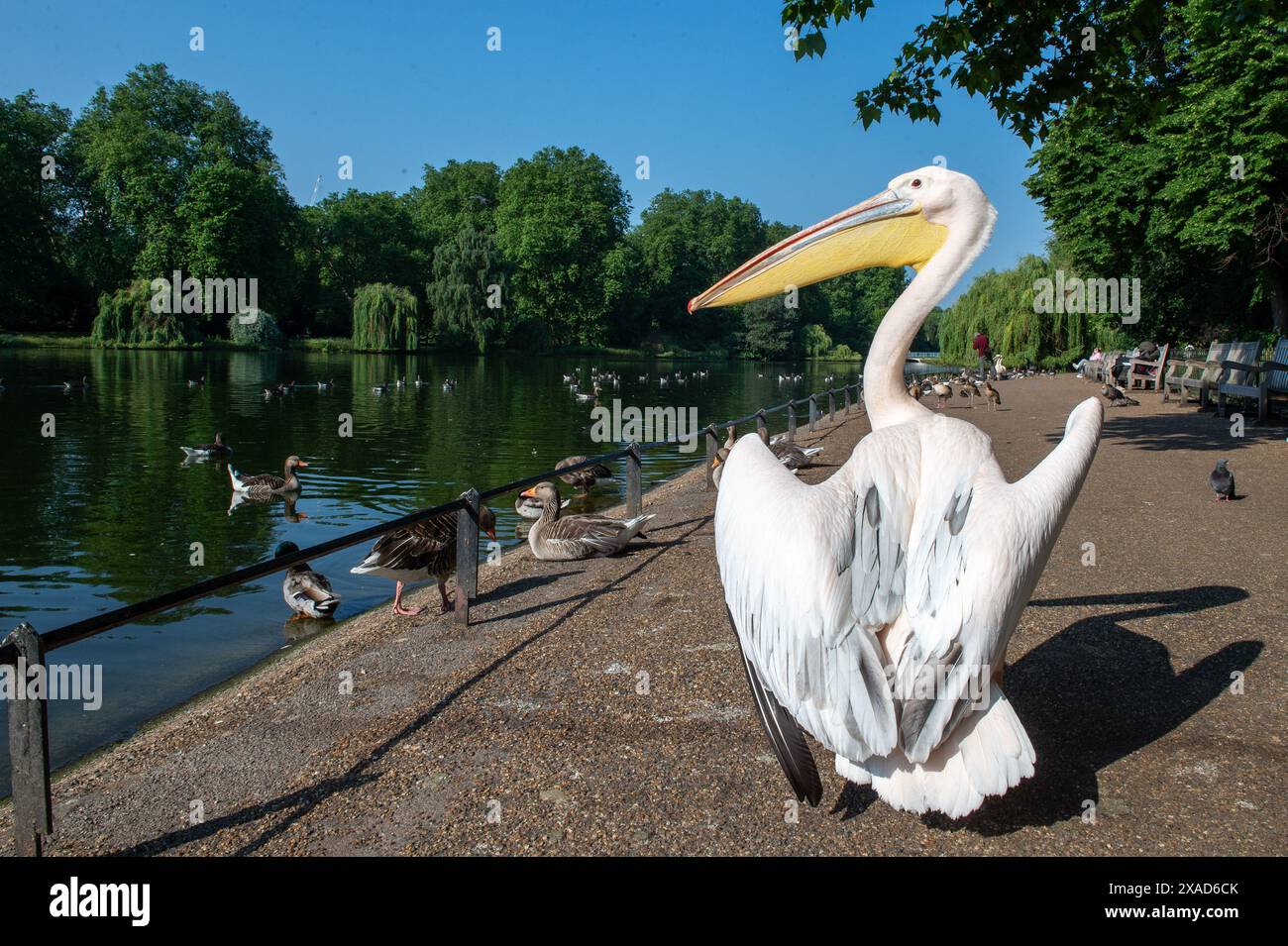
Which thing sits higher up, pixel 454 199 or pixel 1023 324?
pixel 454 199

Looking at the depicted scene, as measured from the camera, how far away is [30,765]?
3.04 metres

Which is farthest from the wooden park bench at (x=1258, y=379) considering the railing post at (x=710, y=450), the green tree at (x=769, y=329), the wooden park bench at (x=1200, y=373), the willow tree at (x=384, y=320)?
the green tree at (x=769, y=329)

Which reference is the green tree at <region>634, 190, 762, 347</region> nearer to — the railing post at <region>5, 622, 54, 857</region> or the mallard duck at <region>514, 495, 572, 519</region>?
the mallard duck at <region>514, 495, 572, 519</region>

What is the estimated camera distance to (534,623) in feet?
19.5

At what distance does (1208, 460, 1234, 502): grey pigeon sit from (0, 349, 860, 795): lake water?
7.83 meters

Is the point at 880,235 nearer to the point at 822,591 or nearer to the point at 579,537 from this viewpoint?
the point at 822,591

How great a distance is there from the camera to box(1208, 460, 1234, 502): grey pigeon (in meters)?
9.17

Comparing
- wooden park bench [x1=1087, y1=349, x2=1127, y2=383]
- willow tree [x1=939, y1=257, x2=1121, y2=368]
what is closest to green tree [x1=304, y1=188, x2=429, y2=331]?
willow tree [x1=939, y1=257, x2=1121, y2=368]

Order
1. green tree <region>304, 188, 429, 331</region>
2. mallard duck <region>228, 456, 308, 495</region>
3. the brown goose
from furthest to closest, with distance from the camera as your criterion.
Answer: green tree <region>304, 188, 429, 331</region>, mallard duck <region>228, 456, 308, 495</region>, the brown goose

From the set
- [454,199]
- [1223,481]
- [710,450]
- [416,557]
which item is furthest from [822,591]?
[454,199]

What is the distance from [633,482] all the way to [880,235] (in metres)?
5.74

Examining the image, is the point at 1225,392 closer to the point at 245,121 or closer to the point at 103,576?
the point at 103,576
